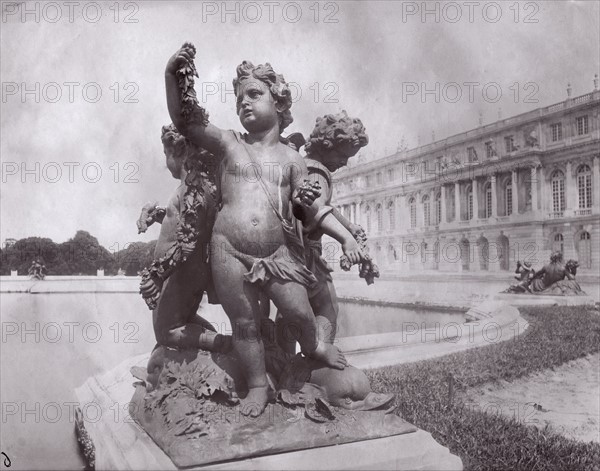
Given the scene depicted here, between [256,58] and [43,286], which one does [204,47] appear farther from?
[43,286]

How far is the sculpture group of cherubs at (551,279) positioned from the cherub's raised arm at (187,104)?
1419 cm

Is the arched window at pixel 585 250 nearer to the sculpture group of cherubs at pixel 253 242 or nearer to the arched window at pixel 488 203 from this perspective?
the arched window at pixel 488 203

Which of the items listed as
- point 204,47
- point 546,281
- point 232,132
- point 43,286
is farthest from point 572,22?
point 43,286

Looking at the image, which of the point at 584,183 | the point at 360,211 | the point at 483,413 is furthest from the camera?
the point at 584,183

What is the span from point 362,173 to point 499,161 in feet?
38.9

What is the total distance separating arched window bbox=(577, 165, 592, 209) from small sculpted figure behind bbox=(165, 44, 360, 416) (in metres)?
23.4

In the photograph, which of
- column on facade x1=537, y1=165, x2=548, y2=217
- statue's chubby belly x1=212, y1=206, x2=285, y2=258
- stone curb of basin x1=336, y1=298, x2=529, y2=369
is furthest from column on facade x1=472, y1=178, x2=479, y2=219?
statue's chubby belly x1=212, y1=206, x2=285, y2=258

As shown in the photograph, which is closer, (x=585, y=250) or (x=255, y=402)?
(x=255, y=402)

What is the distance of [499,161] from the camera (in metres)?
26.6

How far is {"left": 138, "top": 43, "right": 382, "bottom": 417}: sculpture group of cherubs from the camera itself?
2477mm

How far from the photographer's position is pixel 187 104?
236cm

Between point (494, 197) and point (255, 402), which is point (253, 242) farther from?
point (494, 197)

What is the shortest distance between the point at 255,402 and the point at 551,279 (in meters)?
14.6

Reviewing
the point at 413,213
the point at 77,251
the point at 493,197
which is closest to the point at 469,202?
the point at 493,197
